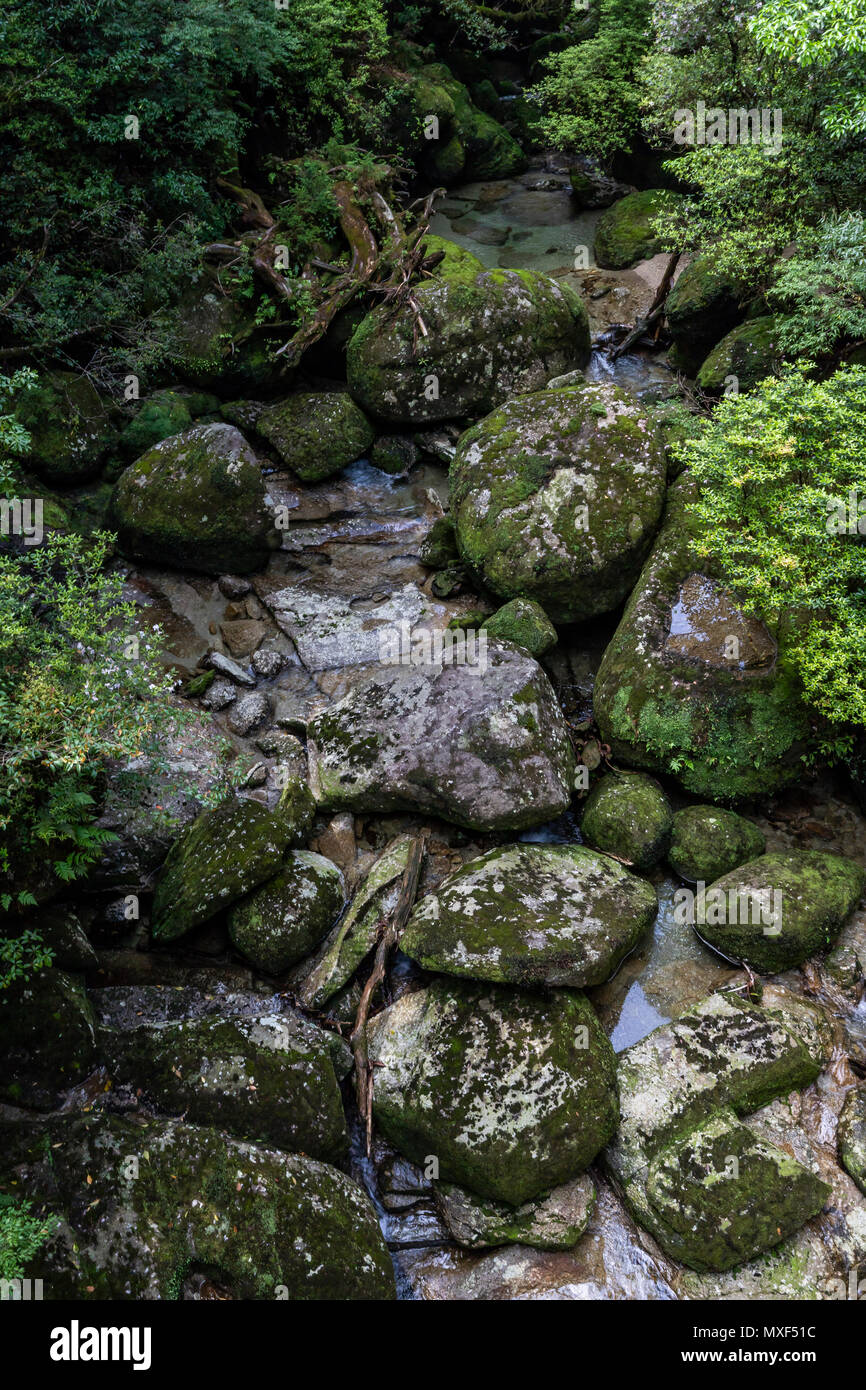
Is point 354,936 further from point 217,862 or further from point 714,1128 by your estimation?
point 714,1128

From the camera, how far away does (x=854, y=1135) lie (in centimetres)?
644

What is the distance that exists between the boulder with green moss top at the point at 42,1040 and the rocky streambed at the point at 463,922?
25 mm

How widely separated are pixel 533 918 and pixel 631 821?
1755mm

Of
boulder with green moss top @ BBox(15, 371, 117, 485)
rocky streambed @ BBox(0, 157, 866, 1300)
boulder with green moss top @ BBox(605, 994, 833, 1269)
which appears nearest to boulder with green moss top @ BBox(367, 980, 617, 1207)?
rocky streambed @ BBox(0, 157, 866, 1300)

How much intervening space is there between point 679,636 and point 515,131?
19365mm

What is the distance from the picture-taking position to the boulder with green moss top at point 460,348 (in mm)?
12367

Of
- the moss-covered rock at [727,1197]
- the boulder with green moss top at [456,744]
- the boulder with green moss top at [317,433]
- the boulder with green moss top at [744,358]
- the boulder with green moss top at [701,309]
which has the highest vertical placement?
the boulder with green moss top at [701,309]

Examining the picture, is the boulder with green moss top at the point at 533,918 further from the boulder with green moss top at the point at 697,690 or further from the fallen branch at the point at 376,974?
the boulder with green moss top at the point at 697,690

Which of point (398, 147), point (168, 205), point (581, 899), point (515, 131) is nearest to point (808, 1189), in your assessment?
point (581, 899)

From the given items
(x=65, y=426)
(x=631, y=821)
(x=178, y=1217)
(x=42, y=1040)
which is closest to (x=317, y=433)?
(x=65, y=426)

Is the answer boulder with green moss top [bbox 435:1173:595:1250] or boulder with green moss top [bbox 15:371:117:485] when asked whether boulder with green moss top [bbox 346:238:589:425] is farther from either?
boulder with green moss top [bbox 435:1173:595:1250]

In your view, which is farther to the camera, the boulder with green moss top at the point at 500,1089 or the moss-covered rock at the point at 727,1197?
the boulder with green moss top at the point at 500,1089

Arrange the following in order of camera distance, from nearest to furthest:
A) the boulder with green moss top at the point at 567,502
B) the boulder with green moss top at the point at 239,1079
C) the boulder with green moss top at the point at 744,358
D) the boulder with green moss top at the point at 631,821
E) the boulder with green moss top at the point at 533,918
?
1. the boulder with green moss top at the point at 239,1079
2. the boulder with green moss top at the point at 533,918
3. the boulder with green moss top at the point at 631,821
4. the boulder with green moss top at the point at 567,502
5. the boulder with green moss top at the point at 744,358

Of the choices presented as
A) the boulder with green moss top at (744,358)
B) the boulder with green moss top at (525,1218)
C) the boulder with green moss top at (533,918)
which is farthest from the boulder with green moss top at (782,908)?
the boulder with green moss top at (744,358)
